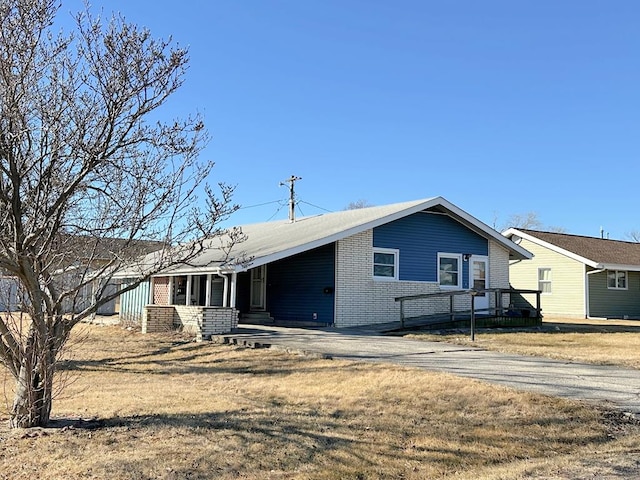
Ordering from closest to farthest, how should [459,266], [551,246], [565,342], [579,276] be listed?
[565,342], [459,266], [579,276], [551,246]

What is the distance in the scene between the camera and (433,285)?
64.9ft

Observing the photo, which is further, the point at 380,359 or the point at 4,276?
the point at 380,359

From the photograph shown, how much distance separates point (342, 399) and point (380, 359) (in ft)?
9.81

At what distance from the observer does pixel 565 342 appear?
1484cm

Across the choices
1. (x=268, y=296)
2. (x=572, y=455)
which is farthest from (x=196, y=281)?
(x=572, y=455)

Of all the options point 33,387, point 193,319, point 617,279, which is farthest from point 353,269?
point 617,279

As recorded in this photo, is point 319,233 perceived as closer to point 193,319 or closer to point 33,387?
point 193,319

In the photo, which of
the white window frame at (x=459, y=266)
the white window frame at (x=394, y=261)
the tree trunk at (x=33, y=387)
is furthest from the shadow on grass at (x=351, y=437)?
the white window frame at (x=459, y=266)

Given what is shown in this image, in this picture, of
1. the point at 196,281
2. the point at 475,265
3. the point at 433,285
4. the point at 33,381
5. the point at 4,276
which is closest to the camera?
the point at 33,381

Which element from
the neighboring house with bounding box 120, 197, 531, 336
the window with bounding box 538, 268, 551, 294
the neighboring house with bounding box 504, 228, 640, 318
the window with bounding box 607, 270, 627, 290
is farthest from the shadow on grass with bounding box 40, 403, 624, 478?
the window with bounding box 607, 270, 627, 290

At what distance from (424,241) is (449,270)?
1.58m

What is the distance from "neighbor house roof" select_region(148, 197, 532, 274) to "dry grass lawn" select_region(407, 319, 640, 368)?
356 centimetres

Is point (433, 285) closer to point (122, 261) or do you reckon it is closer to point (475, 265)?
point (475, 265)

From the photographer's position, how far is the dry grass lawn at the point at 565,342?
11.9m
